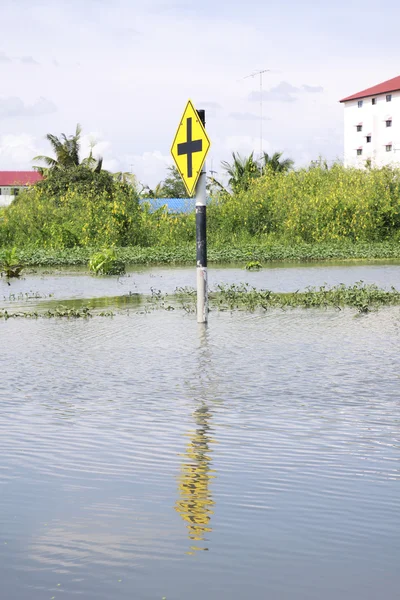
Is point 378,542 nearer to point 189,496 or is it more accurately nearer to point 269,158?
point 189,496

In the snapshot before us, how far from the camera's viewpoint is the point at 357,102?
126188 mm

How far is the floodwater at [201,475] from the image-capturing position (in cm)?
451

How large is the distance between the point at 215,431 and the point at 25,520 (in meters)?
2.69

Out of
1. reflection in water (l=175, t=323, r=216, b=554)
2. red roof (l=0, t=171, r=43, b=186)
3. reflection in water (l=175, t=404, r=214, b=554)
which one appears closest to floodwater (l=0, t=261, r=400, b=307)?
reflection in water (l=175, t=323, r=216, b=554)

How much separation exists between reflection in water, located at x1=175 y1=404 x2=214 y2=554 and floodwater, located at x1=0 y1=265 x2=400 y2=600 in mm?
17

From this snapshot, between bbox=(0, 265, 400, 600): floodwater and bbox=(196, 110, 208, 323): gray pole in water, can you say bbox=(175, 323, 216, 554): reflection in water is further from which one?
bbox=(196, 110, 208, 323): gray pole in water

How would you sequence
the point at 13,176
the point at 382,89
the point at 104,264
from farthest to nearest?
the point at 13,176 → the point at 382,89 → the point at 104,264

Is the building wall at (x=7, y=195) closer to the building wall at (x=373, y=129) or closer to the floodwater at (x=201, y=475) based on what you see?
the building wall at (x=373, y=129)

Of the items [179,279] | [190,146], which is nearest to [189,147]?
Result: [190,146]

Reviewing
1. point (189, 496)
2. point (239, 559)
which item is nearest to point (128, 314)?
point (189, 496)

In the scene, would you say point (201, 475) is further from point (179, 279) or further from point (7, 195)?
point (7, 195)

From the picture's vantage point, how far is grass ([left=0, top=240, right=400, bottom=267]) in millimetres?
39156

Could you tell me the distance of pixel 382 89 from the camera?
120 metres

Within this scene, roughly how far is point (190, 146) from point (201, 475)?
34.1 feet
